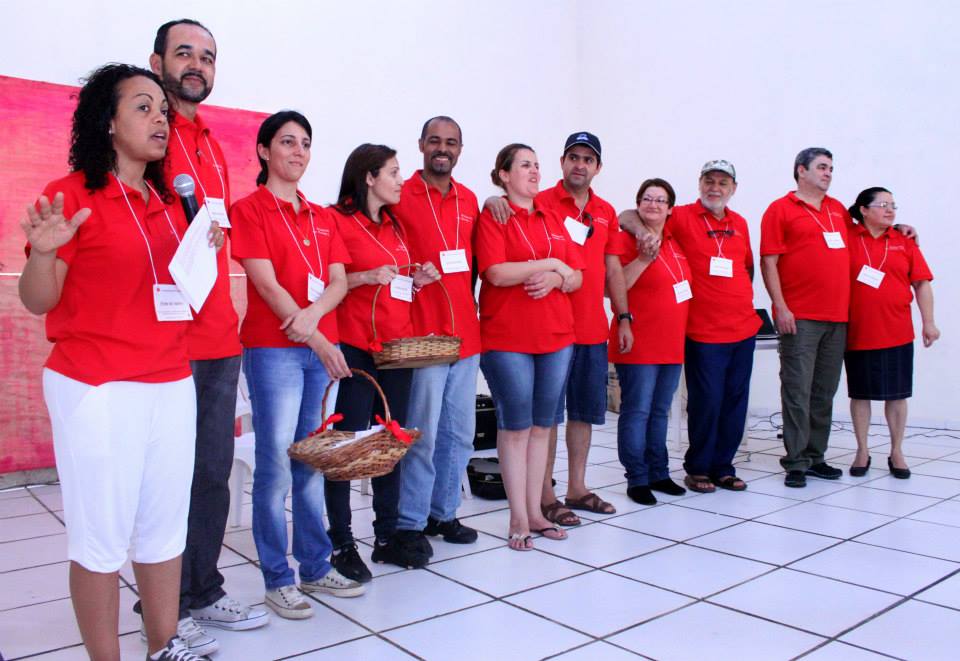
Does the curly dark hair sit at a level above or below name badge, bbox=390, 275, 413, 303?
above

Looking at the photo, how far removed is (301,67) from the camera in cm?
513

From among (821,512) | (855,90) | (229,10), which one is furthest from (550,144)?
(821,512)

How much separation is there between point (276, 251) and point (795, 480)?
9.78 feet

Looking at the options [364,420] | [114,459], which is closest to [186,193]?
[114,459]

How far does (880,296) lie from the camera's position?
13.6 ft

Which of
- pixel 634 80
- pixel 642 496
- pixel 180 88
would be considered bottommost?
pixel 642 496

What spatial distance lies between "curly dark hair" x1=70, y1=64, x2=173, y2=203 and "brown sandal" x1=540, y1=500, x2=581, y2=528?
2250 millimetres

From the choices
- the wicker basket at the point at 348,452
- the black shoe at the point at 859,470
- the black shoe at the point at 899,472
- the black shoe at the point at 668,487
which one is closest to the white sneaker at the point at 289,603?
the wicker basket at the point at 348,452

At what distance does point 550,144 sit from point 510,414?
4481 mm

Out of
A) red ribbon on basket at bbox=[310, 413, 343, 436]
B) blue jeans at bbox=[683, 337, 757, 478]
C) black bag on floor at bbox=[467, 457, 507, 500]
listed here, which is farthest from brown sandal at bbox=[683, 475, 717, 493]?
red ribbon on basket at bbox=[310, 413, 343, 436]

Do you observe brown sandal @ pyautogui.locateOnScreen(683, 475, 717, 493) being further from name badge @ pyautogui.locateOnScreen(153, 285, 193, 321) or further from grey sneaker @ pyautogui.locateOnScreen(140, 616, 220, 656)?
name badge @ pyautogui.locateOnScreen(153, 285, 193, 321)

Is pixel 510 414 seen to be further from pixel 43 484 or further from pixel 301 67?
pixel 301 67

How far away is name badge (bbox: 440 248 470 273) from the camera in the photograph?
2.84m

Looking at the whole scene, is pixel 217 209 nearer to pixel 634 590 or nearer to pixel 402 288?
pixel 402 288
